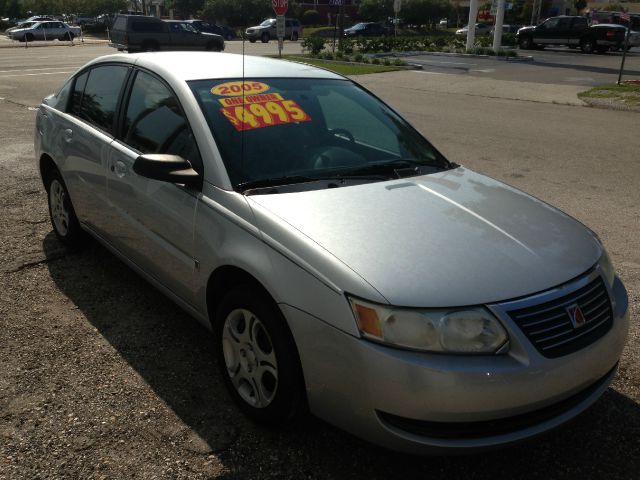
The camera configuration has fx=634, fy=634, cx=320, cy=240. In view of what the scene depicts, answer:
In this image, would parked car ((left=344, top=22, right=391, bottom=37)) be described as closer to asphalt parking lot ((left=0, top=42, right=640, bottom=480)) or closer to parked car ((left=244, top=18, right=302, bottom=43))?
parked car ((left=244, top=18, right=302, bottom=43))

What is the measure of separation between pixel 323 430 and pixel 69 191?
109 inches

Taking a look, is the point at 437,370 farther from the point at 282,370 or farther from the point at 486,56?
the point at 486,56

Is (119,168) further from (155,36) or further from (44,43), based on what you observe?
(44,43)

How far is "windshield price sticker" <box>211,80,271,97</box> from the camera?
3473mm

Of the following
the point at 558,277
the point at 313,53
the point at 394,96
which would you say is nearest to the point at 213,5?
the point at 313,53

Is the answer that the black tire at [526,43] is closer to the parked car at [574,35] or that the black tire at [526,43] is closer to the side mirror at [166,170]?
the parked car at [574,35]

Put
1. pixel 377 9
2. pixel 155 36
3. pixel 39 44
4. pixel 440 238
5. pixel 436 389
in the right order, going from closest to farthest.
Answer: pixel 436 389, pixel 440 238, pixel 155 36, pixel 39 44, pixel 377 9

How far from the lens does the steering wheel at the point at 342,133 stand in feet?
11.8

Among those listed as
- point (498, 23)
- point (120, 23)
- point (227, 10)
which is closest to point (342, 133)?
point (498, 23)

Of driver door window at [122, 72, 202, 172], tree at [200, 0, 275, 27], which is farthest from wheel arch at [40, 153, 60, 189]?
tree at [200, 0, 275, 27]

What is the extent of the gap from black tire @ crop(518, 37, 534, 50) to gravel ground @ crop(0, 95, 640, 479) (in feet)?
119

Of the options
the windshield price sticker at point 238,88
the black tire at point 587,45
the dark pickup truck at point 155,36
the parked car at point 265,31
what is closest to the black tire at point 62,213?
the windshield price sticker at point 238,88

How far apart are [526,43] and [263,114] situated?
37305 mm

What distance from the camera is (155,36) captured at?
3053 centimetres
